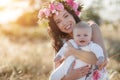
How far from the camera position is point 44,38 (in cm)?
2105

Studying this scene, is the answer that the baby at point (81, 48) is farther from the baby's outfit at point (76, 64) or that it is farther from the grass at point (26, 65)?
the grass at point (26, 65)

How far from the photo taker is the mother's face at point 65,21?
5770 millimetres

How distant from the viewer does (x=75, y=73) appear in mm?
5492

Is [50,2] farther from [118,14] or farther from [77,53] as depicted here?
[118,14]

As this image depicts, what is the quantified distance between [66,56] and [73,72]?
8.0 inches

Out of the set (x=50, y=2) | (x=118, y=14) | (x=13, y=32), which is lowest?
(x=13, y=32)

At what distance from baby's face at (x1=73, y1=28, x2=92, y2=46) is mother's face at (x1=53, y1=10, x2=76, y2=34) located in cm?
35

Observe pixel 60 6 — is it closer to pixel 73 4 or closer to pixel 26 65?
pixel 73 4

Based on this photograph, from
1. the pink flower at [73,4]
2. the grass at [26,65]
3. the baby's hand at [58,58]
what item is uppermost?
the pink flower at [73,4]

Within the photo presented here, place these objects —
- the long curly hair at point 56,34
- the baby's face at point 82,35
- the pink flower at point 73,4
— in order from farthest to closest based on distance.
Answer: the pink flower at point 73,4, the long curly hair at point 56,34, the baby's face at point 82,35

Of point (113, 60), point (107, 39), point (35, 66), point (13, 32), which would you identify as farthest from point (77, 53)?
point (13, 32)

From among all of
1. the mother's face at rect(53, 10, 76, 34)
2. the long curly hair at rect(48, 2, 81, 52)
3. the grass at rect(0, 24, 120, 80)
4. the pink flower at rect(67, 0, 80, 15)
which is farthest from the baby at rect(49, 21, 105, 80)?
the grass at rect(0, 24, 120, 80)

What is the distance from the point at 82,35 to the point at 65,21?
1.55 ft

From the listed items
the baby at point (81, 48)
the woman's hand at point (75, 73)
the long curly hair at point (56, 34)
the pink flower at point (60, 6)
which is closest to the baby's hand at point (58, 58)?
the baby at point (81, 48)
